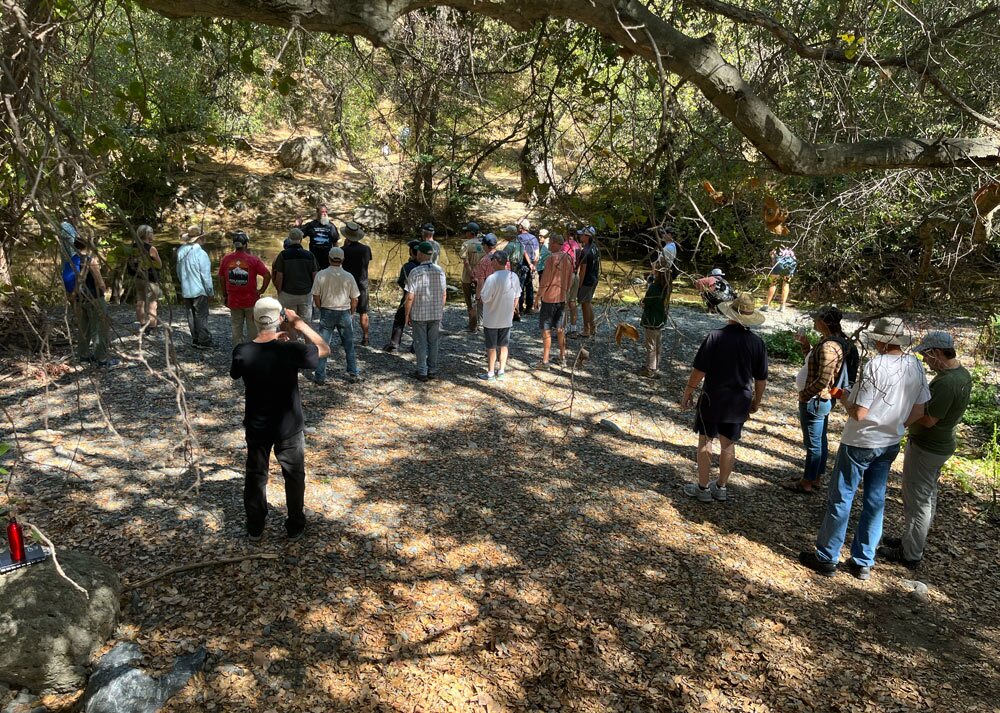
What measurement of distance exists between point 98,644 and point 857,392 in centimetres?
532

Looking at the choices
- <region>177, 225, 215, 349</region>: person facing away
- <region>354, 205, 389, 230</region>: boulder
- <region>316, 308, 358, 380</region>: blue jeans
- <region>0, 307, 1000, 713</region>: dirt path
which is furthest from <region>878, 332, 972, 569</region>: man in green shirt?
<region>354, 205, 389, 230</region>: boulder

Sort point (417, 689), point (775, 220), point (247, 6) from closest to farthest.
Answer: point (247, 6) < point (775, 220) < point (417, 689)

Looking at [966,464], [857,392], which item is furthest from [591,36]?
[966,464]

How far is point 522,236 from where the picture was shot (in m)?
11.7

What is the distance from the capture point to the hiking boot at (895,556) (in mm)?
5613

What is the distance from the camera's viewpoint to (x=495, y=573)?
502 cm

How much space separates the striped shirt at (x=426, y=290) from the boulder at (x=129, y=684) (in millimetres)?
5187

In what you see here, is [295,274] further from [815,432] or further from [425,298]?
[815,432]

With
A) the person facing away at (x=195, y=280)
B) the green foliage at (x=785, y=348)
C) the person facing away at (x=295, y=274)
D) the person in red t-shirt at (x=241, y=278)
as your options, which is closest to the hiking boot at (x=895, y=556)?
the green foliage at (x=785, y=348)

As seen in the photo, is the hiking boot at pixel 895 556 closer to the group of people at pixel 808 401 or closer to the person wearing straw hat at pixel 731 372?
the group of people at pixel 808 401

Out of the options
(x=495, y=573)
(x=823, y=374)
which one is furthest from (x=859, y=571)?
(x=495, y=573)

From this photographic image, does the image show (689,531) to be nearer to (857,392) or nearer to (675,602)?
(675,602)

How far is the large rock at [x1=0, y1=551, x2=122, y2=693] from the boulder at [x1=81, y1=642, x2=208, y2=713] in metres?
0.16

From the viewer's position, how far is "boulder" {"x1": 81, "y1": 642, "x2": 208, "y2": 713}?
355 centimetres
